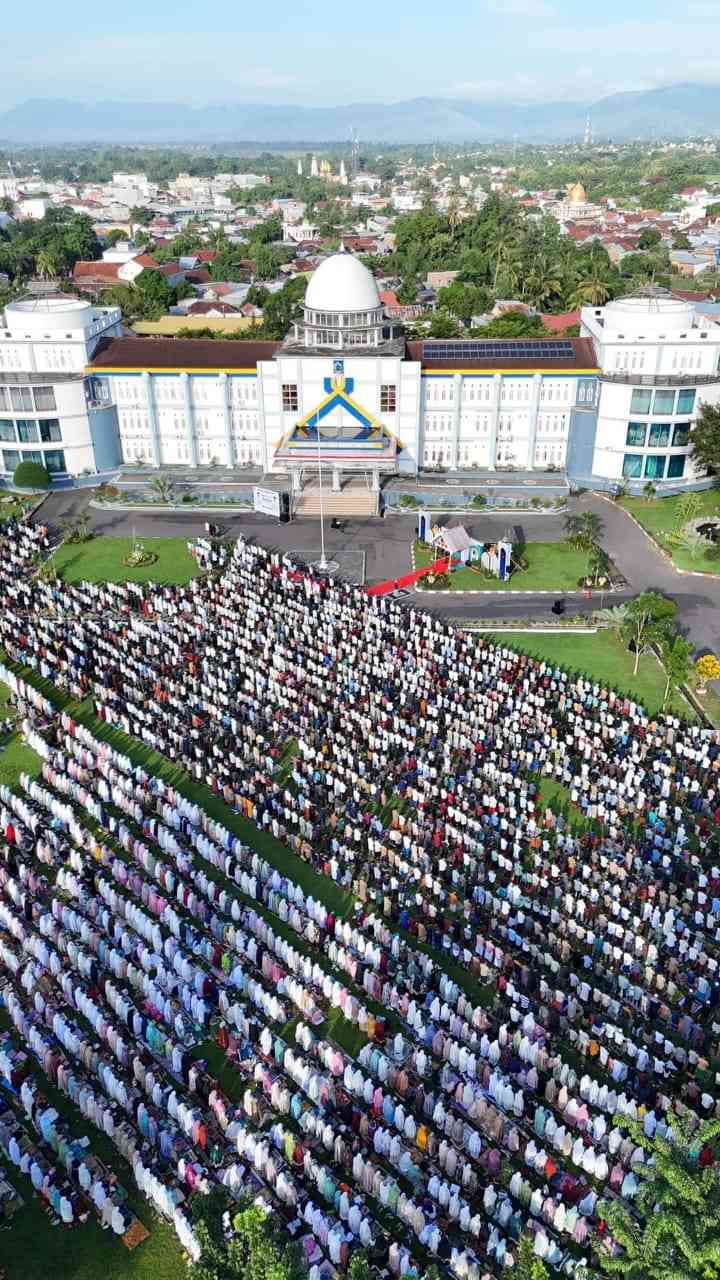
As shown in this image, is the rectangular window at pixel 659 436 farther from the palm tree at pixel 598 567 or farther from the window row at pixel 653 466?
the palm tree at pixel 598 567

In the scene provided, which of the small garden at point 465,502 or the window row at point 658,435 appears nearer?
the small garden at point 465,502

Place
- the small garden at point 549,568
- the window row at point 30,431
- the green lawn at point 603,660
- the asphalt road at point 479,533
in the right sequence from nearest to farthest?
the green lawn at point 603,660 → the asphalt road at point 479,533 → the small garden at point 549,568 → the window row at point 30,431

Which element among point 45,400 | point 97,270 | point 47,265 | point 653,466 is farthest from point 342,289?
point 97,270

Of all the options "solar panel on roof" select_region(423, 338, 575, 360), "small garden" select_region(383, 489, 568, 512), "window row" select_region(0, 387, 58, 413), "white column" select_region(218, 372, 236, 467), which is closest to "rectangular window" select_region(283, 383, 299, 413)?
"white column" select_region(218, 372, 236, 467)

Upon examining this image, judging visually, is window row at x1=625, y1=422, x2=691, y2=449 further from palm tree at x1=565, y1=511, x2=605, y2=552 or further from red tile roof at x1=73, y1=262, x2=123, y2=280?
red tile roof at x1=73, y1=262, x2=123, y2=280

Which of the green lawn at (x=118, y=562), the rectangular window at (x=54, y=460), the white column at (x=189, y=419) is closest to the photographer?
the green lawn at (x=118, y=562)

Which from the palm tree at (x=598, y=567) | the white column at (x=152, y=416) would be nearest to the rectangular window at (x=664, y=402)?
the palm tree at (x=598, y=567)

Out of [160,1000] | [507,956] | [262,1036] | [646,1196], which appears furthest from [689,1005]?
[160,1000]
